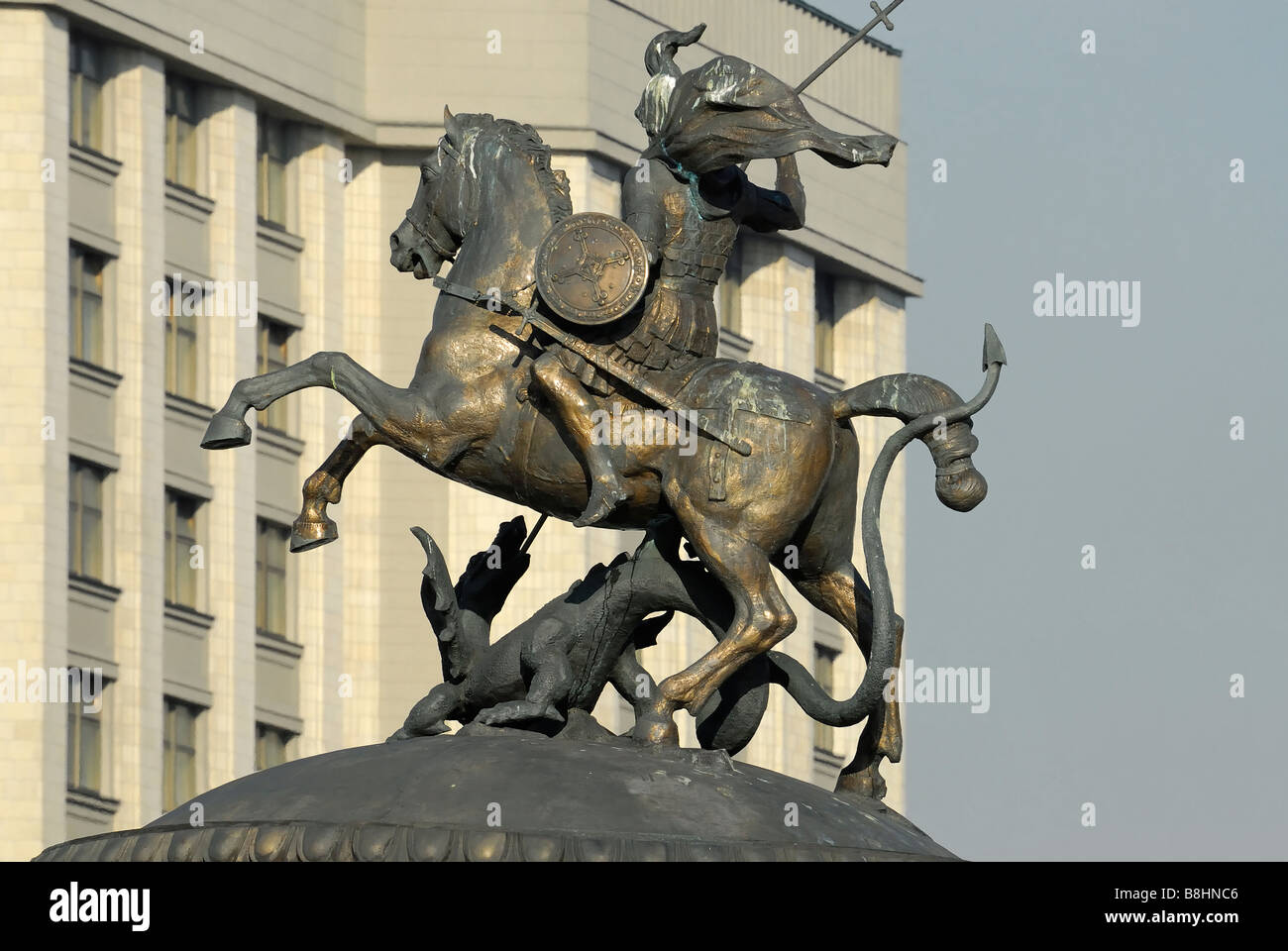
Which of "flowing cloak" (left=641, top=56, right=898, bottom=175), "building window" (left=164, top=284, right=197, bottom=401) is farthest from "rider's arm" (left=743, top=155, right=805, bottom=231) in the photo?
"building window" (left=164, top=284, right=197, bottom=401)

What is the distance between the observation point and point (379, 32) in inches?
2921

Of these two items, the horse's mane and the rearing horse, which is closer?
the rearing horse

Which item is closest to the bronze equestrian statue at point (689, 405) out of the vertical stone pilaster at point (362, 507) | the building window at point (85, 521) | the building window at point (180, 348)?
the building window at point (85, 521)

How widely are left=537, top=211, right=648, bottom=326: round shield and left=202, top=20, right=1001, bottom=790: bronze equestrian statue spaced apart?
0.85ft

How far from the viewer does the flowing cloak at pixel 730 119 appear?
26.3m

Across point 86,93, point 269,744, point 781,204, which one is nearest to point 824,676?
point 269,744

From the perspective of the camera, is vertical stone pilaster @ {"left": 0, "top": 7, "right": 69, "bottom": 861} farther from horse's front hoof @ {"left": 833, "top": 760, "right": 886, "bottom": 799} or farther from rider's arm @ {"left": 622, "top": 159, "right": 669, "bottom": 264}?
horse's front hoof @ {"left": 833, "top": 760, "right": 886, "bottom": 799}

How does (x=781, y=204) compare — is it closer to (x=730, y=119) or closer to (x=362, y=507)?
(x=730, y=119)

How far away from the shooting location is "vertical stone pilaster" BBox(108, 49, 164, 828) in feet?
215

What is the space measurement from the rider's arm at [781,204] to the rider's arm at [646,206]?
0.57 m

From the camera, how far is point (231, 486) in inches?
2717

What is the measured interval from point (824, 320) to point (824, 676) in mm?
7338

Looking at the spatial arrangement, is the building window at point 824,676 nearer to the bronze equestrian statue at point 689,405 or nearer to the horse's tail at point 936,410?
the bronze equestrian statue at point 689,405
